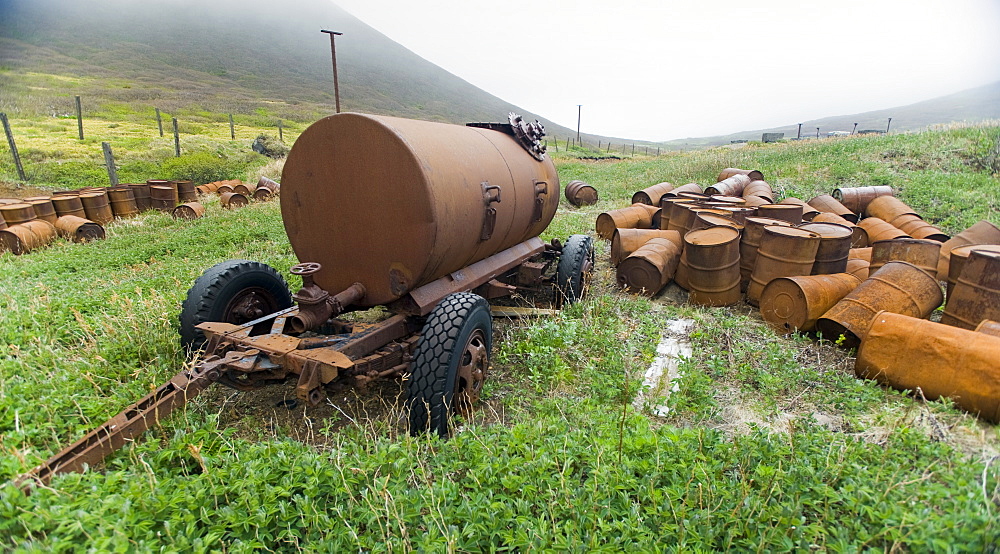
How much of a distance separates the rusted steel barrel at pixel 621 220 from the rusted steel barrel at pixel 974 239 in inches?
182

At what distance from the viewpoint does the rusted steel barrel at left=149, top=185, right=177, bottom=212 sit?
13.8 metres

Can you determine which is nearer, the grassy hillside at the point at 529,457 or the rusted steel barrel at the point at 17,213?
the grassy hillside at the point at 529,457

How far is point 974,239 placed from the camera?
5.82 metres

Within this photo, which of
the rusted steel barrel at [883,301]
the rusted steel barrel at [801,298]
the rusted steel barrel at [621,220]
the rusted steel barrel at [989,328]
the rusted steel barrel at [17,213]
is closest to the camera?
the rusted steel barrel at [989,328]

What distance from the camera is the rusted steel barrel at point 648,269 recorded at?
6.28 metres

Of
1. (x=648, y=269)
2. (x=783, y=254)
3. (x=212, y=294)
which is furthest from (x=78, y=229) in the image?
(x=783, y=254)

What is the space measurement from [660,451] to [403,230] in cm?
247

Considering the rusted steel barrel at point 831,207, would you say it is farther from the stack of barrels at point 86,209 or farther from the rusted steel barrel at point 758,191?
the stack of barrels at point 86,209

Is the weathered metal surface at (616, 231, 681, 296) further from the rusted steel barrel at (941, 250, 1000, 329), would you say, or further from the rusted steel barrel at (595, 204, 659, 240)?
the rusted steel barrel at (941, 250, 1000, 329)

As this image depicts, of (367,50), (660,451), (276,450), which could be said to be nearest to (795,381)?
(660,451)

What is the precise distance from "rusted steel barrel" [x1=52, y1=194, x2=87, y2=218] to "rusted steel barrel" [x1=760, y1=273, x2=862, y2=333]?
15030 millimetres

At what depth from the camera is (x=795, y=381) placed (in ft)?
13.3

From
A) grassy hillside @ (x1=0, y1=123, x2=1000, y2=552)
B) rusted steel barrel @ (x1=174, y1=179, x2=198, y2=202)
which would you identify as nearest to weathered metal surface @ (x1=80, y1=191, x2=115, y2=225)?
rusted steel barrel @ (x1=174, y1=179, x2=198, y2=202)

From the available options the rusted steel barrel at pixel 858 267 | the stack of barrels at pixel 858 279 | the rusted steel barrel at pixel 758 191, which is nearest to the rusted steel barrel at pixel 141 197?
the stack of barrels at pixel 858 279
